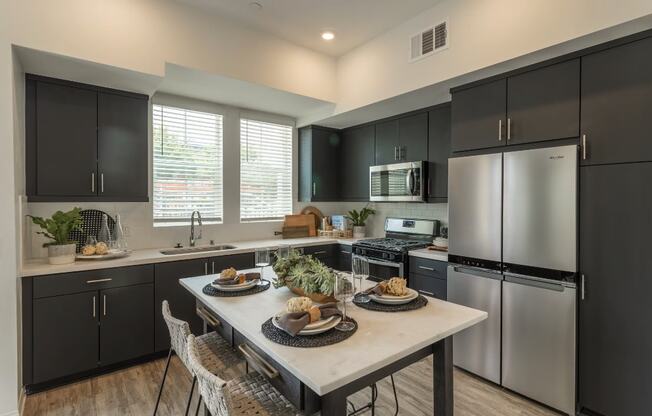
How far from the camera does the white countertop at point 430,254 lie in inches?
121

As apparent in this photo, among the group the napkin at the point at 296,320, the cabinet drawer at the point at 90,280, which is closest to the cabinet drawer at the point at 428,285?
the napkin at the point at 296,320

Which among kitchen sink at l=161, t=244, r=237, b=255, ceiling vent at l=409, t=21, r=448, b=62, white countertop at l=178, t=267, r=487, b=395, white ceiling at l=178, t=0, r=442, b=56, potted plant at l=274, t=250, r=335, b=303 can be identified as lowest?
white countertop at l=178, t=267, r=487, b=395

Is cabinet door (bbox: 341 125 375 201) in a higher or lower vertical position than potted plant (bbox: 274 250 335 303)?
higher

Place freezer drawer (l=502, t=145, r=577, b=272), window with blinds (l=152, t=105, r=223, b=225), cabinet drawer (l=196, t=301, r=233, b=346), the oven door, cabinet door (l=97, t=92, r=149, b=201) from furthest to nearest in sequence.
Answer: window with blinds (l=152, t=105, r=223, b=225)
the oven door
cabinet door (l=97, t=92, r=149, b=201)
freezer drawer (l=502, t=145, r=577, b=272)
cabinet drawer (l=196, t=301, r=233, b=346)

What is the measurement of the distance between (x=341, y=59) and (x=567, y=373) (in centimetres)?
344

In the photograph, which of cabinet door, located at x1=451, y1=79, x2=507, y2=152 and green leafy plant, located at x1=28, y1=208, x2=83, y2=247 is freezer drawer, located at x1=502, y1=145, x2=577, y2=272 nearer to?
cabinet door, located at x1=451, y1=79, x2=507, y2=152

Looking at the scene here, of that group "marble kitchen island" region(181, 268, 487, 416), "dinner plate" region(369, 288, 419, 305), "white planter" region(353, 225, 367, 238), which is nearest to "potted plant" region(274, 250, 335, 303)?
"marble kitchen island" region(181, 268, 487, 416)

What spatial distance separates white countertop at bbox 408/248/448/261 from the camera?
307cm

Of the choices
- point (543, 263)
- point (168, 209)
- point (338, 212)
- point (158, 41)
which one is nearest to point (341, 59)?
point (158, 41)

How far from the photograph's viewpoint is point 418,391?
2.55 metres

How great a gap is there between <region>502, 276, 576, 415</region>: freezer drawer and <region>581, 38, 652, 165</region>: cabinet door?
0.92m

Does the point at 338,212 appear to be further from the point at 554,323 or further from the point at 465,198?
the point at 554,323

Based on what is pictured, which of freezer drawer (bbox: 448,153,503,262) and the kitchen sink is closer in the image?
freezer drawer (bbox: 448,153,503,262)

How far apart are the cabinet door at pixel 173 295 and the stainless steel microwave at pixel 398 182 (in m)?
2.10
